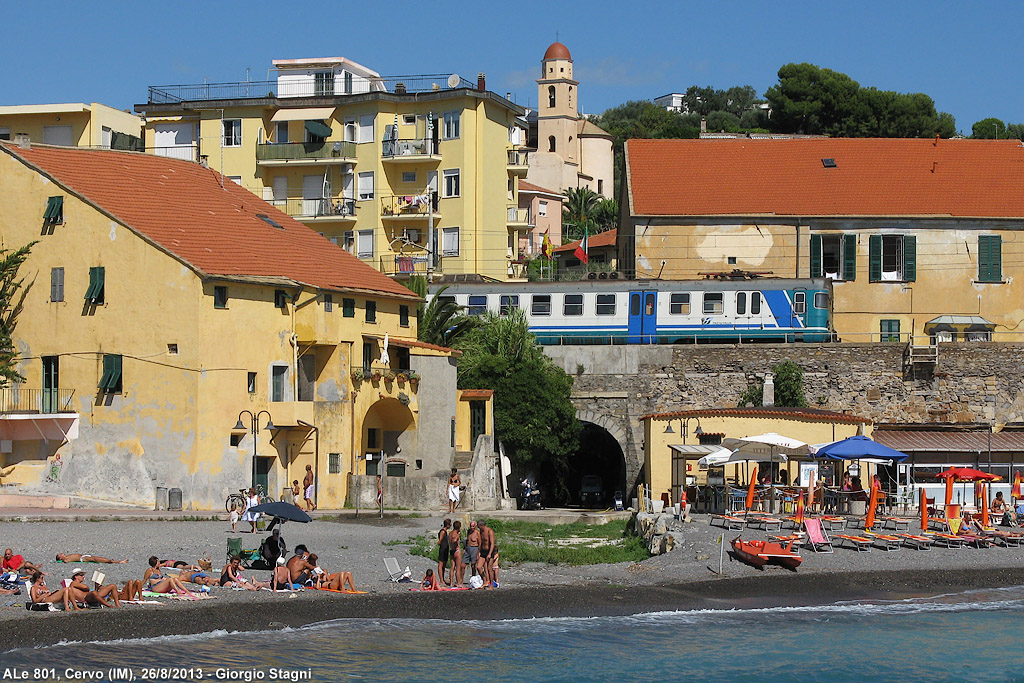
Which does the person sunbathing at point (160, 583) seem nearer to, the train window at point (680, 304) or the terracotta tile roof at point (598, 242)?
the train window at point (680, 304)

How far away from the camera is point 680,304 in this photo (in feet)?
160

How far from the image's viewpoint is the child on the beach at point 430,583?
2670 cm

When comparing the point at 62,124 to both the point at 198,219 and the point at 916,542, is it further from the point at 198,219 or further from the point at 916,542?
the point at 916,542

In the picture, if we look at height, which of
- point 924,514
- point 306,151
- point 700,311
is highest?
point 306,151

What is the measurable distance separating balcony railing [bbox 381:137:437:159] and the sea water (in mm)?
36669

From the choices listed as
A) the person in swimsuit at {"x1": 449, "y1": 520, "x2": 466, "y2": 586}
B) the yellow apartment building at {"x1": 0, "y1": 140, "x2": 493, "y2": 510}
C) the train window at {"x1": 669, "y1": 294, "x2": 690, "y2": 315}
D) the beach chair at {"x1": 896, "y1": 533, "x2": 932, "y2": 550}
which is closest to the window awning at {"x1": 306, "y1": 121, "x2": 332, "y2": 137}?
the yellow apartment building at {"x1": 0, "y1": 140, "x2": 493, "y2": 510}

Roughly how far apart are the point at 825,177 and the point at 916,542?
27.7 m

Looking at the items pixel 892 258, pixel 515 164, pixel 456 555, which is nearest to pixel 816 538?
pixel 456 555

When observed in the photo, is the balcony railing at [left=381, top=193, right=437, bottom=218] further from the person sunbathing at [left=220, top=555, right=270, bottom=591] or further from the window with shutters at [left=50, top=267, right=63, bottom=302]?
the person sunbathing at [left=220, top=555, right=270, bottom=591]

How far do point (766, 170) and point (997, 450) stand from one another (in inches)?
783

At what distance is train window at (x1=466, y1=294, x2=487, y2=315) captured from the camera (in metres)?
50.0

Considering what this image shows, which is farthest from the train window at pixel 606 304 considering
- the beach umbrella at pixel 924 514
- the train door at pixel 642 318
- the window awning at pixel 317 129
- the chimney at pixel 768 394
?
the window awning at pixel 317 129

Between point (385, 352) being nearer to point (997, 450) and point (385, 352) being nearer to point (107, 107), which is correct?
point (997, 450)

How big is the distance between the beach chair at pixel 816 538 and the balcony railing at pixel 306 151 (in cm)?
3477
